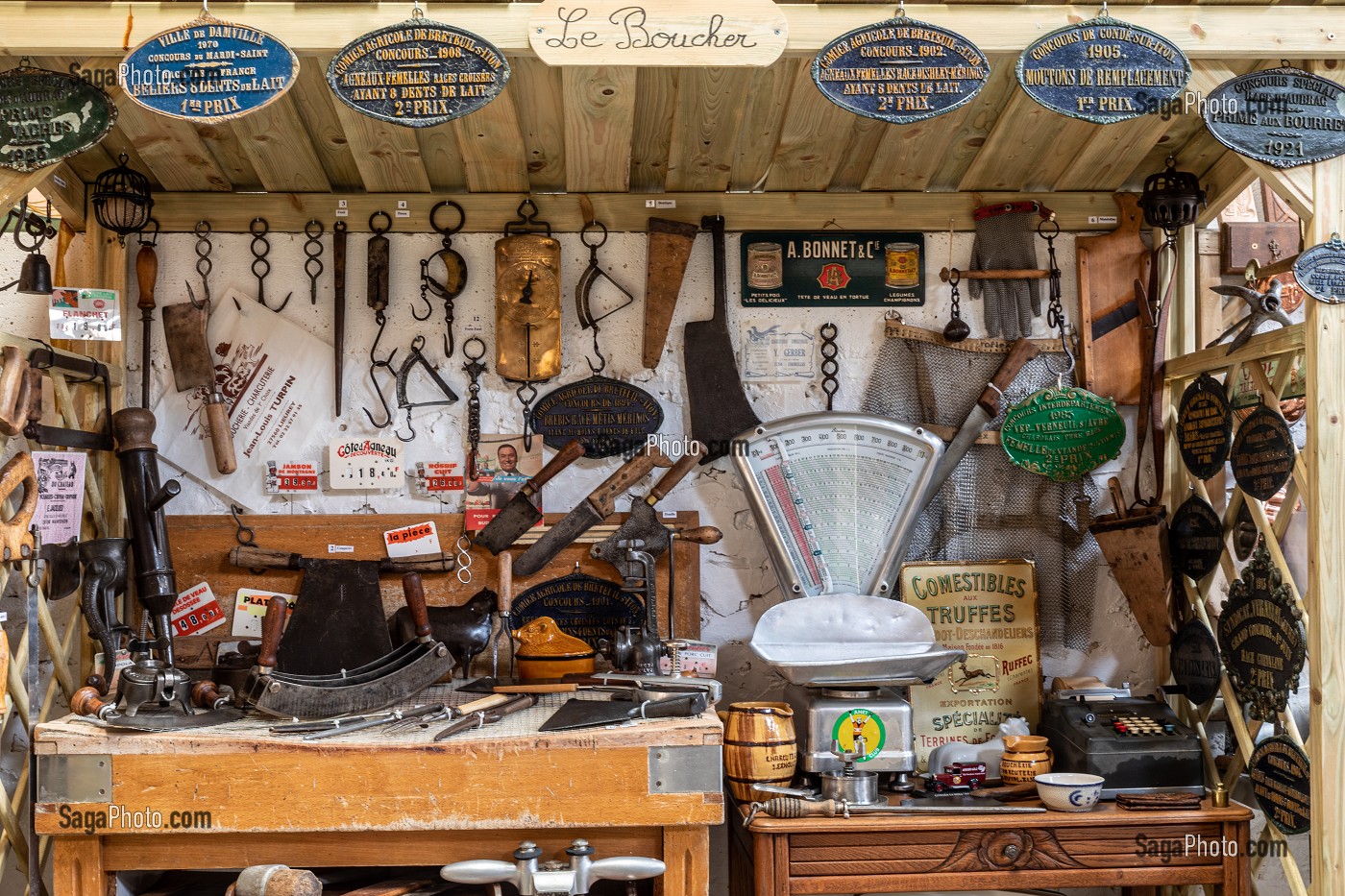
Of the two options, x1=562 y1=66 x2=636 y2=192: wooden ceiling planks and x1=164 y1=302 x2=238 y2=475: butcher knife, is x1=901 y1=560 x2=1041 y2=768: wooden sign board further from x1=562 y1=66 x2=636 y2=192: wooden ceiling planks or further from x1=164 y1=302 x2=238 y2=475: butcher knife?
x1=164 y1=302 x2=238 y2=475: butcher knife

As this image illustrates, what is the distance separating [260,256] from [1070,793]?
2.87 m

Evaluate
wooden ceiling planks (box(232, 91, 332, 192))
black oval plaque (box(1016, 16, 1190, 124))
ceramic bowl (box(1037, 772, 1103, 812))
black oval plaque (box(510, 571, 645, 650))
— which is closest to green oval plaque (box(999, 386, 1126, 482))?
ceramic bowl (box(1037, 772, 1103, 812))

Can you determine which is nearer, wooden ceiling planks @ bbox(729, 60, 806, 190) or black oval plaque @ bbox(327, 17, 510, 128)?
black oval plaque @ bbox(327, 17, 510, 128)

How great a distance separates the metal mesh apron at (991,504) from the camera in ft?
11.9

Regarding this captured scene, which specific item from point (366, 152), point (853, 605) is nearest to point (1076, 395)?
point (853, 605)

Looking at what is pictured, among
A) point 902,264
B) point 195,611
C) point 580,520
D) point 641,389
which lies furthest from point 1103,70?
point 195,611

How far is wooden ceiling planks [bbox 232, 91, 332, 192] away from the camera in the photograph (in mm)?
3119

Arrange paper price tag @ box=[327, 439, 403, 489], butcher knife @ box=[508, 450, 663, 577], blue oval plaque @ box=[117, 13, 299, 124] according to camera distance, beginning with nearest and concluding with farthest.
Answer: blue oval plaque @ box=[117, 13, 299, 124] → butcher knife @ box=[508, 450, 663, 577] → paper price tag @ box=[327, 439, 403, 489]

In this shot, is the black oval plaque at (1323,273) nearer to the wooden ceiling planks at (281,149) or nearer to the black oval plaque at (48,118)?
the wooden ceiling planks at (281,149)

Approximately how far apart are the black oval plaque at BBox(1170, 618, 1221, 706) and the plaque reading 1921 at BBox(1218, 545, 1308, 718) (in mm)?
51

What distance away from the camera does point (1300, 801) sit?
9.17ft

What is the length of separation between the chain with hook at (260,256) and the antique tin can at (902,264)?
76.3 inches

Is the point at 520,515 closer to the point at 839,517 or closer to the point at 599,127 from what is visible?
the point at 839,517

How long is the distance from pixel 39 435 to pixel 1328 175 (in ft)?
11.0
